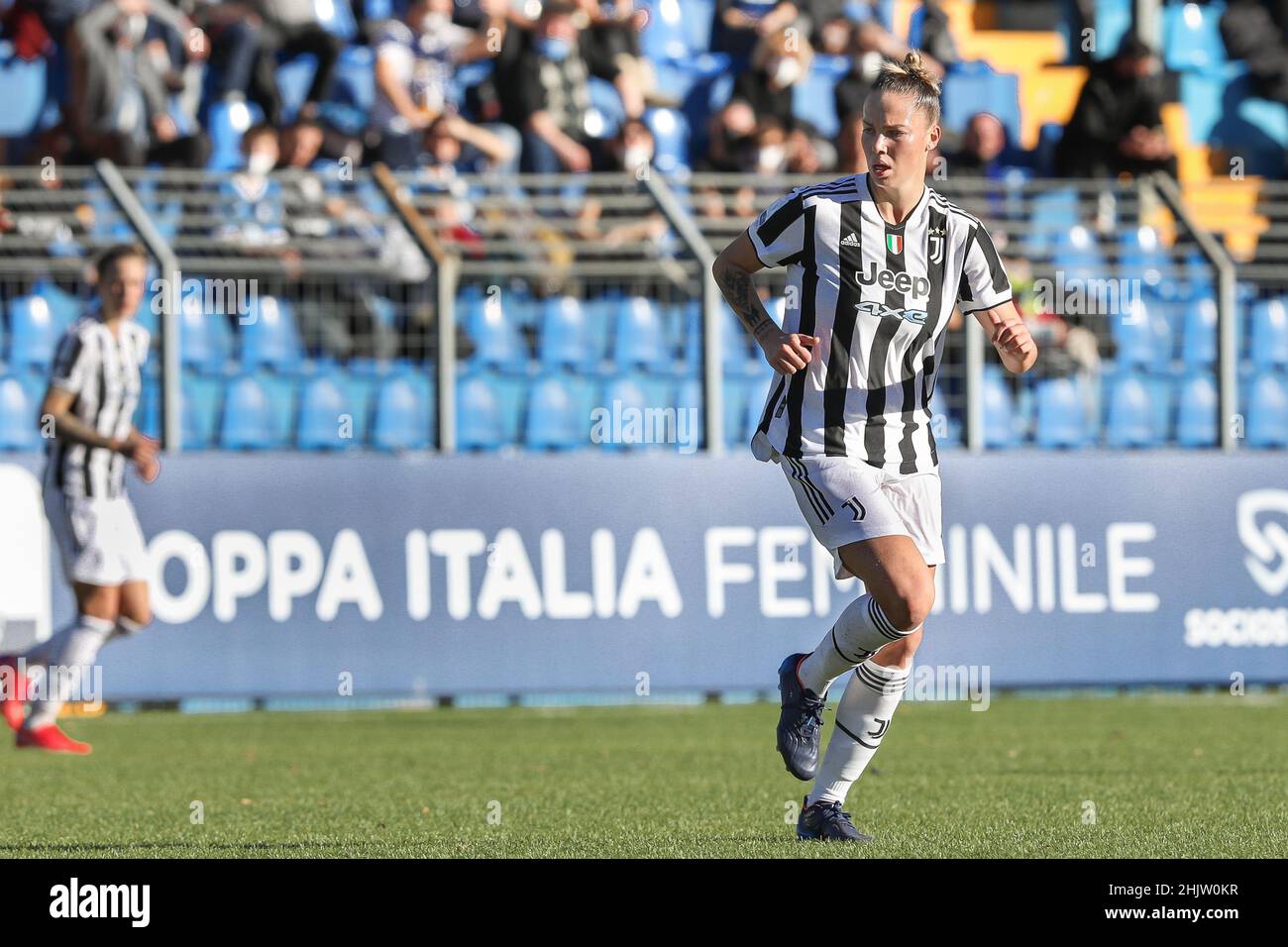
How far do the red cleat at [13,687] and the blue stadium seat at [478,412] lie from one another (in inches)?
135

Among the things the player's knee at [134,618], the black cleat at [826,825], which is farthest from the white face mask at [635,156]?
the black cleat at [826,825]

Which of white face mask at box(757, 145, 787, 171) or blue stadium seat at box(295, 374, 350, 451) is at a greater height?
white face mask at box(757, 145, 787, 171)

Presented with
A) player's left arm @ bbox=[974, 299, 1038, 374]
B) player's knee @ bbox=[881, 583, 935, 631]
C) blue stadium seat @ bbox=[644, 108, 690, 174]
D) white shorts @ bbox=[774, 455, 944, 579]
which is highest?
blue stadium seat @ bbox=[644, 108, 690, 174]

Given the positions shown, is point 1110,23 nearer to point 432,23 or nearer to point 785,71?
point 785,71

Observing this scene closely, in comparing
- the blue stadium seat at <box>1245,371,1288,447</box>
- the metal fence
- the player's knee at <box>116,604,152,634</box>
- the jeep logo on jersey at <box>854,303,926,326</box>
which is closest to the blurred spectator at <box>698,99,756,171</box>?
the metal fence

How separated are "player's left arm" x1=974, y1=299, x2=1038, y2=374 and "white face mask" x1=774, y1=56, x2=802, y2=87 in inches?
374

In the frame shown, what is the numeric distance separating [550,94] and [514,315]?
2544mm

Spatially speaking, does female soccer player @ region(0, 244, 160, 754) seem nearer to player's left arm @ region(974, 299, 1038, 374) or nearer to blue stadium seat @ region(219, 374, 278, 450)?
blue stadium seat @ region(219, 374, 278, 450)

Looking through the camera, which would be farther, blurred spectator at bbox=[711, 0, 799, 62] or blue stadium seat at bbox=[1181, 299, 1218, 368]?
blurred spectator at bbox=[711, 0, 799, 62]

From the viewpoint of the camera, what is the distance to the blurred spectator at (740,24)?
54.2 feet

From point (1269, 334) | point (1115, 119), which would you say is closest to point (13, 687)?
point (1269, 334)

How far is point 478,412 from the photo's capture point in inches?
509

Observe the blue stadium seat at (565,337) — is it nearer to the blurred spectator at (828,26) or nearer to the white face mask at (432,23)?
the white face mask at (432,23)

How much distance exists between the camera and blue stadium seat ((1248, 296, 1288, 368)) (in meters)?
14.0
